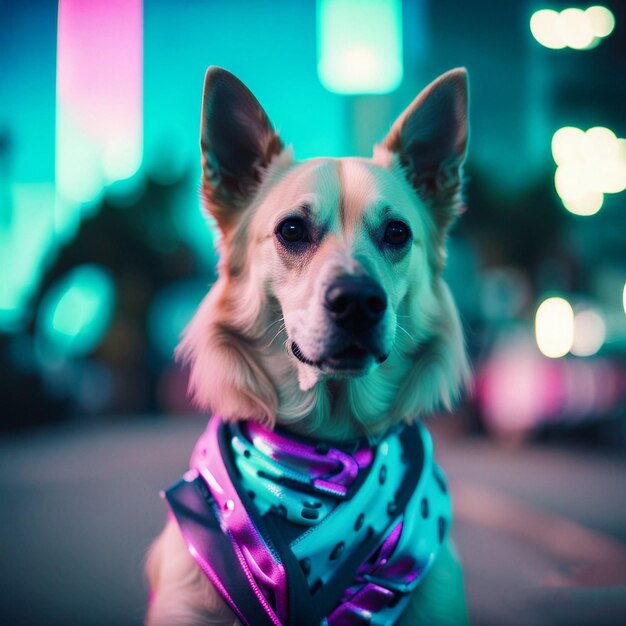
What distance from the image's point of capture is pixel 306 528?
1.65m

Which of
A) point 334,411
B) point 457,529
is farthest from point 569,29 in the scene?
point 334,411

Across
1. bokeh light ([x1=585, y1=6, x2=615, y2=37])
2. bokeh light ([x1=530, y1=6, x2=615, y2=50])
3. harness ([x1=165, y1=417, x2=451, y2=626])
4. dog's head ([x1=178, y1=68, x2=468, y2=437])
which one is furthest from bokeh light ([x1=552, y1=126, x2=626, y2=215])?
harness ([x1=165, y1=417, x2=451, y2=626])

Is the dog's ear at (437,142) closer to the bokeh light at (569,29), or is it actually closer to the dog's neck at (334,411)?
the dog's neck at (334,411)

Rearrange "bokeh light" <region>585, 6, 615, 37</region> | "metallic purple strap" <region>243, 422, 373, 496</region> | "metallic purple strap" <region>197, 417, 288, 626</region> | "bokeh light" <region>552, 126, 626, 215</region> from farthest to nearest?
1. "bokeh light" <region>552, 126, 626, 215</region>
2. "bokeh light" <region>585, 6, 615, 37</region>
3. "metallic purple strap" <region>243, 422, 373, 496</region>
4. "metallic purple strap" <region>197, 417, 288, 626</region>

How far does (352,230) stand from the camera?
6.13 ft

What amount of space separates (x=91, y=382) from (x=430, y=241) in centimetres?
1145

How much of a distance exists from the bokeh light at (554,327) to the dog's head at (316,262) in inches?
279

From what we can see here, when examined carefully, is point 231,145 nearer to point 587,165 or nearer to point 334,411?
point 334,411

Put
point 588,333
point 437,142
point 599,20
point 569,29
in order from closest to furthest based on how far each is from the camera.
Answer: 1. point 437,142
2. point 588,333
3. point 599,20
4. point 569,29

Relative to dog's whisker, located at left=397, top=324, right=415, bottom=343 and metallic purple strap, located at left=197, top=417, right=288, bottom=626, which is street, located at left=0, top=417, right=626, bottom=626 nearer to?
metallic purple strap, located at left=197, top=417, right=288, bottom=626

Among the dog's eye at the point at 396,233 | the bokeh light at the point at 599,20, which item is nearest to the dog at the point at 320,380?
the dog's eye at the point at 396,233

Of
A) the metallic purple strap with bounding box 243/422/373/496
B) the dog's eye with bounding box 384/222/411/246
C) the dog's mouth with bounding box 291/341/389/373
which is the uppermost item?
the dog's eye with bounding box 384/222/411/246

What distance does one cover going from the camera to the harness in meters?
1.59

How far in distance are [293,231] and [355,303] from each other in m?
0.42
